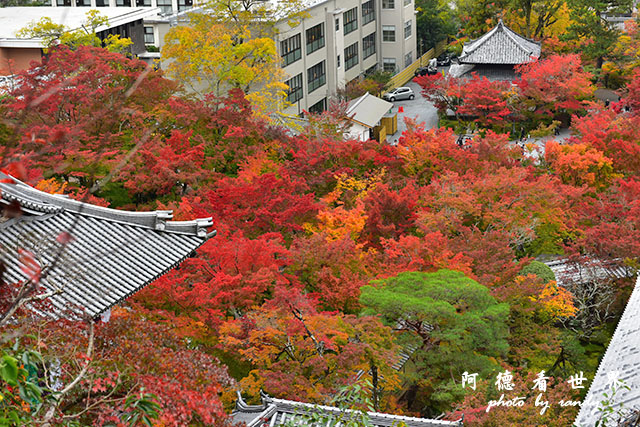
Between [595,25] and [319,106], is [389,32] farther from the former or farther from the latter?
[595,25]

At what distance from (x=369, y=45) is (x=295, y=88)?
1482 centimetres

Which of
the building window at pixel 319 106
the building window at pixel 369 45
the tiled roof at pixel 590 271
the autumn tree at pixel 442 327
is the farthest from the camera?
the building window at pixel 369 45

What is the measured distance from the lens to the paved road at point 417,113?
162 feet

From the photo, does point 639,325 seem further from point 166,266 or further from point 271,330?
point 166,266

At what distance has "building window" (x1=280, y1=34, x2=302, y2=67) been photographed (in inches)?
1903

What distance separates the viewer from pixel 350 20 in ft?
193

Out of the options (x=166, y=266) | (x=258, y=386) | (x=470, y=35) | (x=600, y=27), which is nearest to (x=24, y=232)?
(x=166, y=266)

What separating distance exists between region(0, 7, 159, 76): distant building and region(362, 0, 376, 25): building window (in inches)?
675

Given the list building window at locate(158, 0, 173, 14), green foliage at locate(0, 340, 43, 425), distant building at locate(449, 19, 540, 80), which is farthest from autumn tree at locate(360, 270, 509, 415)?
building window at locate(158, 0, 173, 14)

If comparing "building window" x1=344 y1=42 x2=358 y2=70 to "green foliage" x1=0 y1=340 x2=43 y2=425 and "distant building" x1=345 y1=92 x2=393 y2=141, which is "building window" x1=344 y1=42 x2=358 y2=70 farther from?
"green foliage" x1=0 y1=340 x2=43 y2=425

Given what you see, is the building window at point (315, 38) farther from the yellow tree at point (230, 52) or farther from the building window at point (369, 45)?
the building window at point (369, 45)

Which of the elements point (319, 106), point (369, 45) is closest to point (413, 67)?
point (369, 45)

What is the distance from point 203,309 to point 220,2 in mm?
26877

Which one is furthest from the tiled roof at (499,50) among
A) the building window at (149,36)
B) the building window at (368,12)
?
the building window at (149,36)
